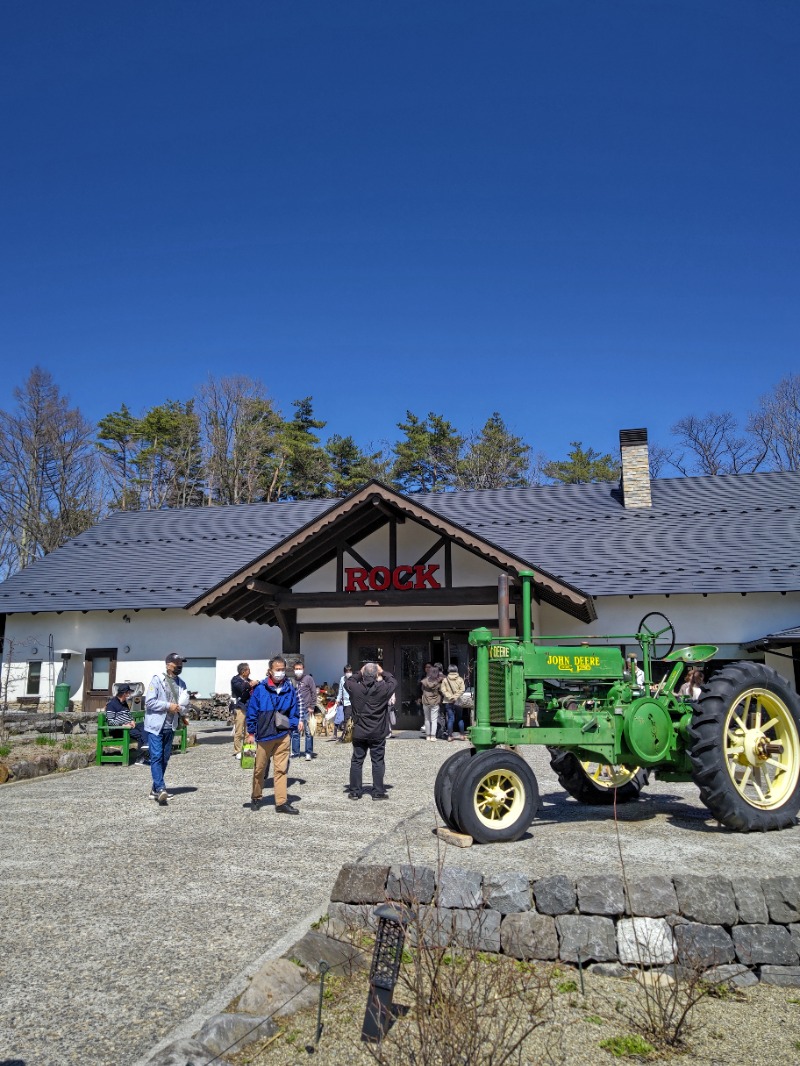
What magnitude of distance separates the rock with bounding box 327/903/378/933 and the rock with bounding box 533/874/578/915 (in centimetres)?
103

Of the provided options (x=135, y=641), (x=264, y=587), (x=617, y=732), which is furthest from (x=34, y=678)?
(x=617, y=732)

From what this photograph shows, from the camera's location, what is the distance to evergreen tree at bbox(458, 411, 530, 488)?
43875mm

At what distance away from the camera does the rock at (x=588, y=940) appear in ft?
16.1

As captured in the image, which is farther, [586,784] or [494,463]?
[494,463]

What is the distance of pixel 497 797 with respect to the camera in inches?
263

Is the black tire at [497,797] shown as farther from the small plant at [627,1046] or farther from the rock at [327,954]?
the small plant at [627,1046]

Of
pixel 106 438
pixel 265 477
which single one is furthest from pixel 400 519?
pixel 106 438

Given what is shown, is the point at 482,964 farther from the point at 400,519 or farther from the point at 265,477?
the point at 265,477

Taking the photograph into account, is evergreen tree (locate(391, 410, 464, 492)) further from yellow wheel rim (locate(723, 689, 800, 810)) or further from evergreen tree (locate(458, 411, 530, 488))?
yellow wheel rim (locate(723, 689, 800, 810))

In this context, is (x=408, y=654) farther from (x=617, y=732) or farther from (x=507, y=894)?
(x=507, y=894)

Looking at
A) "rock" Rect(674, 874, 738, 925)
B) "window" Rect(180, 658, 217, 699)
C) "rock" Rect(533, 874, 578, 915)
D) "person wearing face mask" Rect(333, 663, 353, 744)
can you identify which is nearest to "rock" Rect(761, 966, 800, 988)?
"rock" Rect(674, 874, 738, 925)

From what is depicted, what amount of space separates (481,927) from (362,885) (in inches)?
31.4

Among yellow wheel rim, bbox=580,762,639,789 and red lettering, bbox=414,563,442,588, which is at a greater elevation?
red lettering, bbox=414,563,442,588

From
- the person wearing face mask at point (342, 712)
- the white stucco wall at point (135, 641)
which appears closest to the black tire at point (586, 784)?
the person wearing face mask at point (342, 712)
